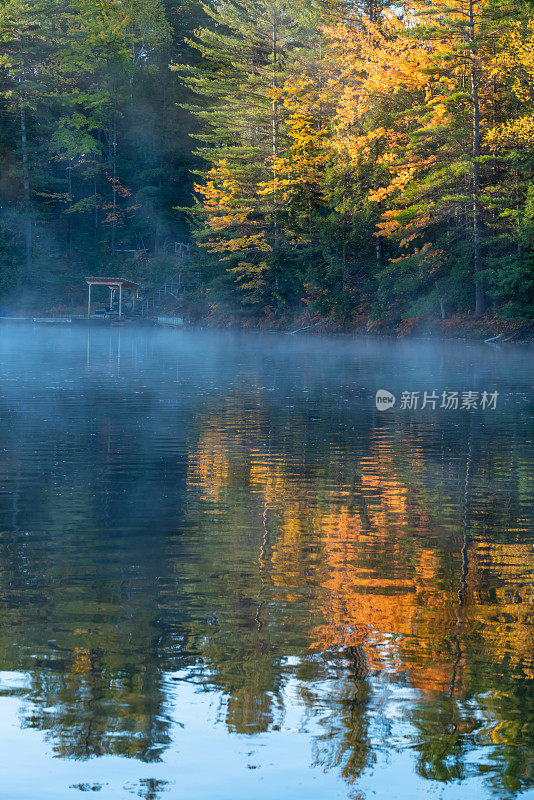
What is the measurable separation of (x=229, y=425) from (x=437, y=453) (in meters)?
4.62

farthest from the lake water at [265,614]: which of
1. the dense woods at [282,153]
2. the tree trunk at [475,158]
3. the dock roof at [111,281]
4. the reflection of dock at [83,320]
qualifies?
the reflection of dock at [83,320]

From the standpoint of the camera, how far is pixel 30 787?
454 cm

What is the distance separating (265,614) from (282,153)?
52.5 m

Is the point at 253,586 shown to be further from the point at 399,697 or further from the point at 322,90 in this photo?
the point at 322,90

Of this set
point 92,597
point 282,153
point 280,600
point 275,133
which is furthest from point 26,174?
point 280,600

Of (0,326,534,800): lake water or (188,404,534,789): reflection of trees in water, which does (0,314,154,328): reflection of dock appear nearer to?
(0,326,534,800): lake water

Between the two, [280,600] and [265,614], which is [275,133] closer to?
[280,600]

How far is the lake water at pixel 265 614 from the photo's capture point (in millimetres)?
4781

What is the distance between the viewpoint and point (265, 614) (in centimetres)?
697
